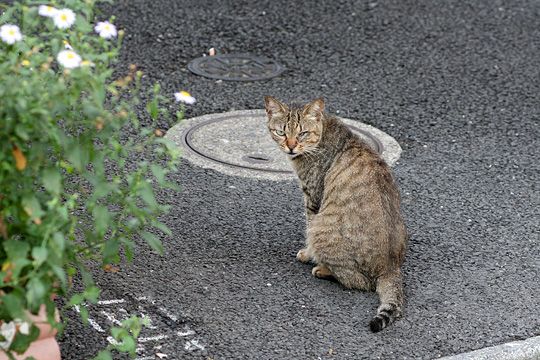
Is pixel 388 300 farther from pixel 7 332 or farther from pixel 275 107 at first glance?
pixel 7 332

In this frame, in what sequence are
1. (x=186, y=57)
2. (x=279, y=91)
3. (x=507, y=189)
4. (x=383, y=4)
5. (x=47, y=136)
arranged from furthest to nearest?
(x=383, y=4) < (x=186, y=57) < (x=279, y=91) < (x=507, y=189) < (x=47, y=136)

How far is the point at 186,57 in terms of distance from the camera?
336 inches

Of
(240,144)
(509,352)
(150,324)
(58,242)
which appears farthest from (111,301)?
(240,144)

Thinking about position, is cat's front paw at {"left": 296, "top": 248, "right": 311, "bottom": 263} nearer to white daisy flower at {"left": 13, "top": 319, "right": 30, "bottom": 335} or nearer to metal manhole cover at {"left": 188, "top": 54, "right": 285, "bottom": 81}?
white daisy flower at {"left": 13, "top": 319, "right": 30, "bottom": 335}

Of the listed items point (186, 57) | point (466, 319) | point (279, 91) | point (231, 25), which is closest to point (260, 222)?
point (466, 319)

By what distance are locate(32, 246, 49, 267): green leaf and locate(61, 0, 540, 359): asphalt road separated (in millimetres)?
1218

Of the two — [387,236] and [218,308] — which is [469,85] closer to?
[387,236]

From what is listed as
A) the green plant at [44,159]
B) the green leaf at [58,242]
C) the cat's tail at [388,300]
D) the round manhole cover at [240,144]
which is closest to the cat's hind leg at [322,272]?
the cat's tail at [388,300]

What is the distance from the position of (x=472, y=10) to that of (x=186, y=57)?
133 inches

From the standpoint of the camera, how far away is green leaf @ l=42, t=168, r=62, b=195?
135 inches

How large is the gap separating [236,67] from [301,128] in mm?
2979

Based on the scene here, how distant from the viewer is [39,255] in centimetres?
332

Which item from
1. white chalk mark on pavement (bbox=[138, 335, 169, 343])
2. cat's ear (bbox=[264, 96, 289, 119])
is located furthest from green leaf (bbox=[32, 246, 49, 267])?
cat's ear (bbox=[264, 96, 289, 119])

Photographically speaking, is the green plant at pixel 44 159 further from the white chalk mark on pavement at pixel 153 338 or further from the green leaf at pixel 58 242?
the white chalk mark on pavement at pixel 153 338
